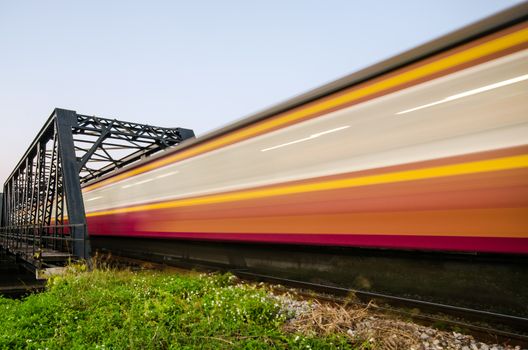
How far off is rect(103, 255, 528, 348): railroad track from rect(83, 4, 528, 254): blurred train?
2.07 ft

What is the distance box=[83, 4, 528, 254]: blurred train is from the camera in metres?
3.01

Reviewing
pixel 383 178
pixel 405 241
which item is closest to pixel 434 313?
pixel 405 241

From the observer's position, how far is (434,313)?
3.54 m

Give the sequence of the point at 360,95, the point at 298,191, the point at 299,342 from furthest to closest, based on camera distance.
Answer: the point at 298,191 < the point at 360,95 < the point at 299,342

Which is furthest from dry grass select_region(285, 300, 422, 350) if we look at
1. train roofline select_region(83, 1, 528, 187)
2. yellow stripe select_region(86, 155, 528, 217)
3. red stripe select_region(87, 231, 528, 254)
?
train roofline select_region(83, 1, 528, 187)

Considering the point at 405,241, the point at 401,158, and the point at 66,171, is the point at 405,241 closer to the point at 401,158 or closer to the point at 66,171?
the point at 401,158

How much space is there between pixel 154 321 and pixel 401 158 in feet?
10.6

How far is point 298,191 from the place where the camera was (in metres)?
4.80

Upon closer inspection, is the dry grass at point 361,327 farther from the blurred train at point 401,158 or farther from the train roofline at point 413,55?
the train roofline at point 413,55

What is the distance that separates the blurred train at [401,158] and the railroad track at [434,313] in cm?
63

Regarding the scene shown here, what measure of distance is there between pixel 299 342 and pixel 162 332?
135cm

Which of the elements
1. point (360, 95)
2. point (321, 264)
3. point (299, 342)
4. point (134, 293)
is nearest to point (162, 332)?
point (299, 342)

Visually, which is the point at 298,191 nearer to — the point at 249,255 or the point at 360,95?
the point at 360,95

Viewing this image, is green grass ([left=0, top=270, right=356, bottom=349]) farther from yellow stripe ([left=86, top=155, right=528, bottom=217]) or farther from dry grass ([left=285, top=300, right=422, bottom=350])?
yellow stripe ([left=86, top=155, right=528, bottom=217])
